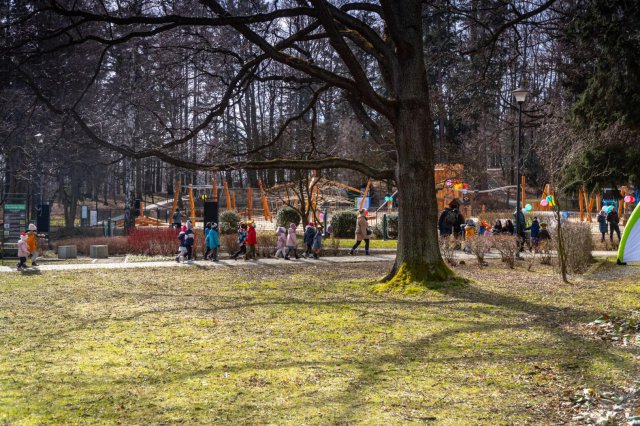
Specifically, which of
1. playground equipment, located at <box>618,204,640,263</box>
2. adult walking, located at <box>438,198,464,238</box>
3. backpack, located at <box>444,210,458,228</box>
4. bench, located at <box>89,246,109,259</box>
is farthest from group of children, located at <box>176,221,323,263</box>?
playground equipment, located at <box>618,204,640,263</box>

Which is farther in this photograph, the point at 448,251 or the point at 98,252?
the point at 98,252

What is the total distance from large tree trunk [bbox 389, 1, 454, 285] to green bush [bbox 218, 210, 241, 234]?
18961mm

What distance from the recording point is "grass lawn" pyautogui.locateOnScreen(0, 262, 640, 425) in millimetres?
5758

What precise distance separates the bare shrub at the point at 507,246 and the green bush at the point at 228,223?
15856mm

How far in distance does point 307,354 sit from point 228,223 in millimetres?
24411

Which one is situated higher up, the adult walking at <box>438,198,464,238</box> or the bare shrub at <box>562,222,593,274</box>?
the adult walking at <box>438,198,464,238</box>

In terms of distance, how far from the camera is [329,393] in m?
6.21

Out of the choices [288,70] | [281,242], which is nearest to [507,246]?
[281,242]

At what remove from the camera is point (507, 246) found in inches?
707

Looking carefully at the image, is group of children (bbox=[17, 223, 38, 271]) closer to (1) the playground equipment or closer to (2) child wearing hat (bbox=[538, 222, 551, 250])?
(2) child wearing hat (bbox=[538, 222, 551, 250])

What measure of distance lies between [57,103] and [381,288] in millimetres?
13653

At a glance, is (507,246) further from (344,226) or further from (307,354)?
(344,226)

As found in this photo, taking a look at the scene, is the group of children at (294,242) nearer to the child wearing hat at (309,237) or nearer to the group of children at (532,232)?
the child wearing hat at (309,237)

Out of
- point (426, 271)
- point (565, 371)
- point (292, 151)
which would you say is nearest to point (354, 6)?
point (426, 271)
